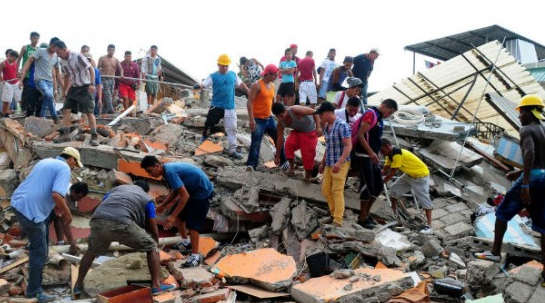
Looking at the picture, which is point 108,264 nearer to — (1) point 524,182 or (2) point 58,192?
(2) point 58,192

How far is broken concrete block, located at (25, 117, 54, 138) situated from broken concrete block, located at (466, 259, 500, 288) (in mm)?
7455

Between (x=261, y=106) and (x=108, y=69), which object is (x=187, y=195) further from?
(x=108, y=69)

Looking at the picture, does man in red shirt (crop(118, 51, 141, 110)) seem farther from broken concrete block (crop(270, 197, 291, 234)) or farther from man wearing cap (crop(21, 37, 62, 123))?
broken concrete block (crop(270, 197, 291, 234))

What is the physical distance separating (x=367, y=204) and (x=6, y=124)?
663cm

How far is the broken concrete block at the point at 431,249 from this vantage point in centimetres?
593

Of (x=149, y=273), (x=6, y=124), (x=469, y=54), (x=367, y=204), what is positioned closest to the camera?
(x=149, y=273)

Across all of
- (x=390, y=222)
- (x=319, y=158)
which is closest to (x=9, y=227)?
(x=319, y=158)

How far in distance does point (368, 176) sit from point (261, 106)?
7.12ft

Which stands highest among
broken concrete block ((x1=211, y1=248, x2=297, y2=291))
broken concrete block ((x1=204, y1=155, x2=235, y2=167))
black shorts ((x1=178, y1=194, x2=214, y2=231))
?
broken concrete block ((x1=204, y1=155, x2=235, y2=167))

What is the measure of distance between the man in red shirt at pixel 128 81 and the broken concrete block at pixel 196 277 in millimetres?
7281

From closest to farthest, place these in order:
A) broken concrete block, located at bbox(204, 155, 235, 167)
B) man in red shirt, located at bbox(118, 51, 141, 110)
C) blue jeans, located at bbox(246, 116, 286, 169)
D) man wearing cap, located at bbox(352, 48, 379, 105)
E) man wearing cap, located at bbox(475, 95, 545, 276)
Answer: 1. man wearing cap, located at bbox(475, 95, 545, 276)
2. blue jeans, located at bbox(246, 116, 286, 169)
3. broken concrete block, located at bbox(204, 155, 235, 167)
4. man wearing cap, located at bbox(352, 48, 379, 105)
5. man in red shirt, located at bbox(118, 51, 141, 110)

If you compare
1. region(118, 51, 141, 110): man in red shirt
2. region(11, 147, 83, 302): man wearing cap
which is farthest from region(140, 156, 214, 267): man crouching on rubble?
region(118, 51, 141, 110): man in red shirt

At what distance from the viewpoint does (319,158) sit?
8141mm

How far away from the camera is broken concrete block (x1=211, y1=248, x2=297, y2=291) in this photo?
5.27 metres
